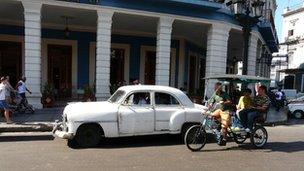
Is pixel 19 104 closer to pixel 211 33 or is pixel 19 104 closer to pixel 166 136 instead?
pixel 166 136

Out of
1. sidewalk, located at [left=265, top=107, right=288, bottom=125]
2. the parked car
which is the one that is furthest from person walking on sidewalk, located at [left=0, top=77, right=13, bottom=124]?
the parked car

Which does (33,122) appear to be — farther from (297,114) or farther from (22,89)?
(297,114)

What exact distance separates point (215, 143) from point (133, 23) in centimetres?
1108

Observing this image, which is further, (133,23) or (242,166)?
(133,23)

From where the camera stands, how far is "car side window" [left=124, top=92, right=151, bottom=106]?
10664 mm

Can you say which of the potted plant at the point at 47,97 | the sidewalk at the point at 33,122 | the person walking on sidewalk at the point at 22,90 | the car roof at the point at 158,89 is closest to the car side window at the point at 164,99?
the car roof at the point at 158,89

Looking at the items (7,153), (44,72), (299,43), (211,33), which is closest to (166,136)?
(7,153)

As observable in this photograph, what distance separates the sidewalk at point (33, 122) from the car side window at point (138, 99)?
3713 mm

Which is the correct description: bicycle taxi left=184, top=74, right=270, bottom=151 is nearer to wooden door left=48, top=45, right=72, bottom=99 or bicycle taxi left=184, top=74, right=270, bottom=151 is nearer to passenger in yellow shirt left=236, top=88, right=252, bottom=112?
passenger in yellow shirt left=236, top=88, right=252, bottom=112

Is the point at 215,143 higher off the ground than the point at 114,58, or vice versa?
the point at 114,58

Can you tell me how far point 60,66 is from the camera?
2219cm

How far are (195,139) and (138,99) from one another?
6.21 feet

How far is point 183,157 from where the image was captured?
368 inches

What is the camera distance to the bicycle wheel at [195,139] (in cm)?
1016
